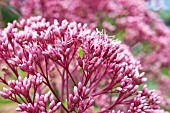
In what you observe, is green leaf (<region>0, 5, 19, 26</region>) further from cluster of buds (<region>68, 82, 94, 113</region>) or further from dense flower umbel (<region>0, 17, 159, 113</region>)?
cluster of buds (<region>68, 82, 94, 113</region>)

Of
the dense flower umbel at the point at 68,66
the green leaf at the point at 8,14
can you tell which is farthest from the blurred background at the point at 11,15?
the dense flower umbel at the point at 68,66

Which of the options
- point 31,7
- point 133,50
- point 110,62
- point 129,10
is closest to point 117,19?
point 129,10

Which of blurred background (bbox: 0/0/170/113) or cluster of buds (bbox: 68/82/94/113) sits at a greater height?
blurred background (bbox: 0/0/170/113)

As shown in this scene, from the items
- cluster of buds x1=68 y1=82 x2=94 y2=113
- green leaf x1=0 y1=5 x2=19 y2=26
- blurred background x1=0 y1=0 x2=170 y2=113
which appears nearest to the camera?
cluster of buds x1=68 y1=82 x2=94 y2=113

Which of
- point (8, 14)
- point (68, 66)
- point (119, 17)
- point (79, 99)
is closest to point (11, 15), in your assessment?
point (8, 14)

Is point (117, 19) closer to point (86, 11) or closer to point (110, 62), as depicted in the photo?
point (86, 11)

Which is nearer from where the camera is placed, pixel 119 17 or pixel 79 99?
pixel 79 99

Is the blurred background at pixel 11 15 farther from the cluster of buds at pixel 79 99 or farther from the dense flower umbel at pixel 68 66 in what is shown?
the cluster of buds at pixel 79 99

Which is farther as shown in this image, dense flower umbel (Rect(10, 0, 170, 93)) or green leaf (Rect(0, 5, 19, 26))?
green leaf (Rect(0, 5, 19, 26))

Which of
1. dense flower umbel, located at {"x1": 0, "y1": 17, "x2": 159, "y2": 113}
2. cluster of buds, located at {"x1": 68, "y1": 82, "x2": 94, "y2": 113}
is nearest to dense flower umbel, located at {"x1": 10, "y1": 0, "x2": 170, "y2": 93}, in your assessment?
dense flower umbel, located at {"x1": 0, "y1": 17, "x2": 159, "y2": 113}

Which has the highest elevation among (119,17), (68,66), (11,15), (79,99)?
(11,15)

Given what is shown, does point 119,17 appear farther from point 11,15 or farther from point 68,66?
point 68,66
